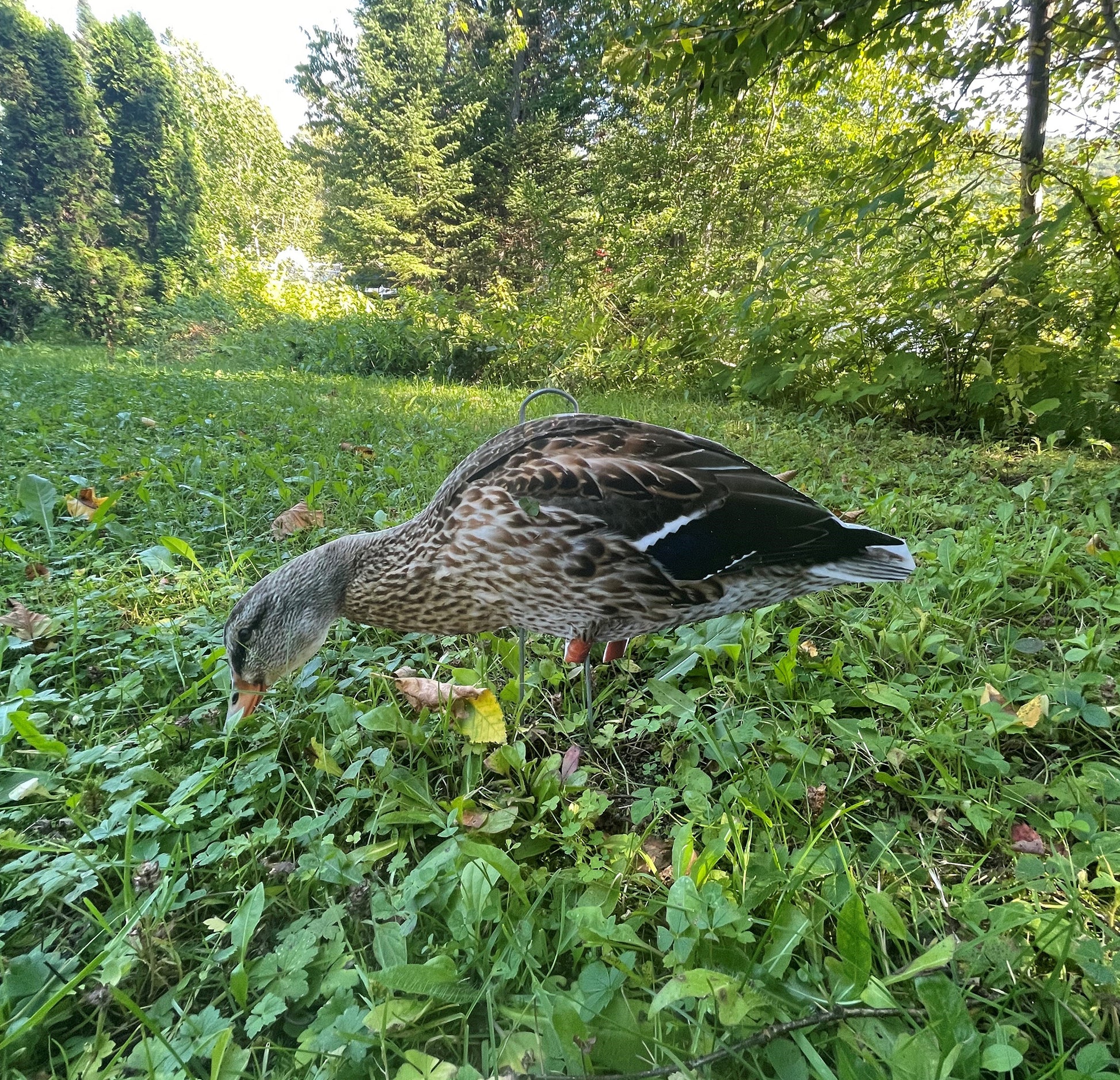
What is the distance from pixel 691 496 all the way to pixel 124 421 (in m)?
5.00

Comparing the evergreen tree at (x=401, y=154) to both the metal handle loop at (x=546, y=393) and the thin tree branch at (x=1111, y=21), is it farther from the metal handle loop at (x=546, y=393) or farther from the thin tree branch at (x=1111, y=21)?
the metal handle loop at (x=546, y=393)

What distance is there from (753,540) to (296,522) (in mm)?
2199

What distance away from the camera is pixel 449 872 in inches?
49.8

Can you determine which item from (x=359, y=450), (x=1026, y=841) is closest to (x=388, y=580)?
(x=1026, y=841)

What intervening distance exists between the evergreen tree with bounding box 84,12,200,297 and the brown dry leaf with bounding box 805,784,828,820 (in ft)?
71.3

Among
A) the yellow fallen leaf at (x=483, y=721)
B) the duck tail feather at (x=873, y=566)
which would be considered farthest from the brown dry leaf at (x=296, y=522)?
the duck tail feather at (x=873, y=566)

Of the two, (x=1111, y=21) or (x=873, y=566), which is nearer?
(x=873, y=566)

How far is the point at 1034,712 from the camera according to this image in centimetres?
159

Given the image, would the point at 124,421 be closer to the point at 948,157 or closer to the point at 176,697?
the point at 176,697

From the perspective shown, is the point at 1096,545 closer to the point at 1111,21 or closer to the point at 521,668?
the point at 521,668

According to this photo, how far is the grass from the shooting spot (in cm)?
99

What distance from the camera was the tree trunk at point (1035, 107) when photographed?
176 inches

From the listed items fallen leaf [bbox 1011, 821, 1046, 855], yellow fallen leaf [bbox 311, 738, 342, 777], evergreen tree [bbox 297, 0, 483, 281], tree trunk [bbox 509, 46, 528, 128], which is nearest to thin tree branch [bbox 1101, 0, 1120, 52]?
fallen leaf [bbox 1011, 821, 1046, 855]

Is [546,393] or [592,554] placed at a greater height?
[546,393]
